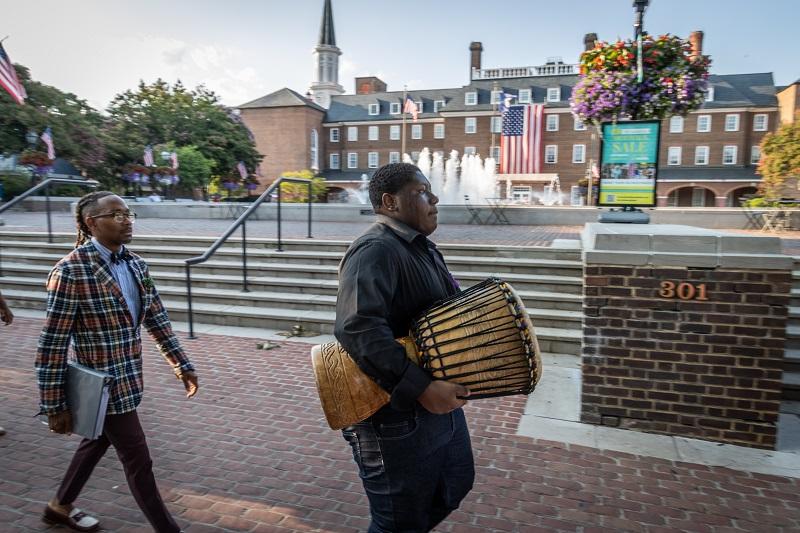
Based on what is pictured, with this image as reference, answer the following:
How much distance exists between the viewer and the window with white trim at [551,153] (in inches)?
2021

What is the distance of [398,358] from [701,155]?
55.1 metres

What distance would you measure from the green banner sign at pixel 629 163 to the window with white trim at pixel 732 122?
4769 cm

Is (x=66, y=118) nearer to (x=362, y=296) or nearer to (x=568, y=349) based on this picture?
(x=568, y=349)

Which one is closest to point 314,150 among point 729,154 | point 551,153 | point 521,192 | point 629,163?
point 551,153

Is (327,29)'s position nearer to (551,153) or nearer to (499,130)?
(499,130)

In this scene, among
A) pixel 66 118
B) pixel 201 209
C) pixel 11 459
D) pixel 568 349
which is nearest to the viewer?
pixel 11 459

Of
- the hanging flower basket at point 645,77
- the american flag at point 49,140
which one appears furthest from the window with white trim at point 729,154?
the american flag at point 49,140

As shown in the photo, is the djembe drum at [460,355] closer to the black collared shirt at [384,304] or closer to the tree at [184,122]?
the black collared shirt at [384,304]

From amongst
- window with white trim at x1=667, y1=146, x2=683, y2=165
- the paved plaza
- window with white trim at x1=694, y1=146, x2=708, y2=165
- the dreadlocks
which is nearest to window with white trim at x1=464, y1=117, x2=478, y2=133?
window with white trim at x1=667, y1=146, x2=683, y2=165

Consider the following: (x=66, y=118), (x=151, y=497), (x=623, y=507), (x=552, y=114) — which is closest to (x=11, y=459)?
(x=151, y=497)

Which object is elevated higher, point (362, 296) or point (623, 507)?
point (362, 296)

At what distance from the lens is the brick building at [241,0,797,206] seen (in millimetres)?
47188

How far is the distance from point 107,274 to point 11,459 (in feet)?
7.34

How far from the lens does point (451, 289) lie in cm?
229
